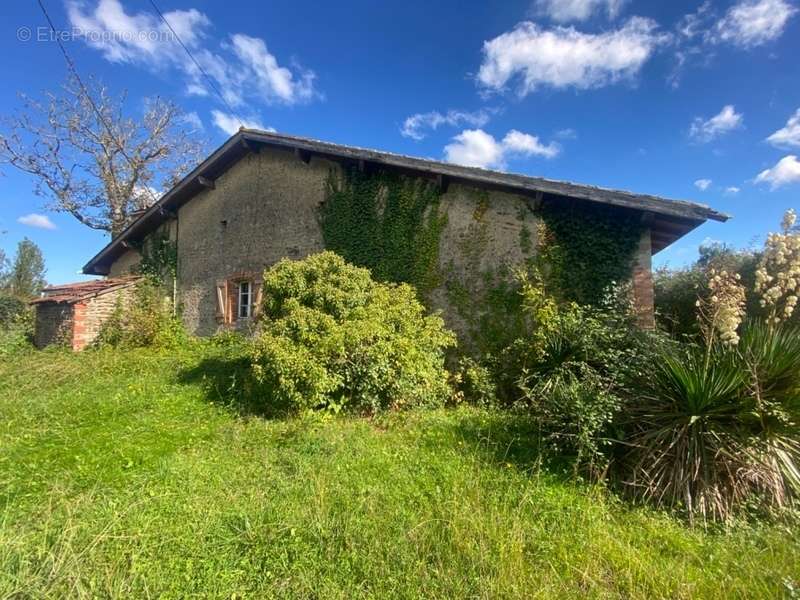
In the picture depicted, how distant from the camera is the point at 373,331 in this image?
6.51m

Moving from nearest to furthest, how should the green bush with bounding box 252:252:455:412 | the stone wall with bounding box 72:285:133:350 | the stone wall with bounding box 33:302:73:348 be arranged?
1. the green bush with bounding box 252:252:455:412
2. the stone wall with bounding box 72:285:133:350
3. the stone wall with bounding box 33:302:73:348

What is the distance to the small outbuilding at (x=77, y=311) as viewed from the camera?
1128 cm

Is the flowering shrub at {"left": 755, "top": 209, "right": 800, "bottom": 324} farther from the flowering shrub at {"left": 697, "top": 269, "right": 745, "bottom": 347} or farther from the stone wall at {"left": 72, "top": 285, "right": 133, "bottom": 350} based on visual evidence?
the stone wall at {"left": 72, "top": 285, "right": 133, "bottom": 350}

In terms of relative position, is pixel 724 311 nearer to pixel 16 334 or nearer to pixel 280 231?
pixel 280 231

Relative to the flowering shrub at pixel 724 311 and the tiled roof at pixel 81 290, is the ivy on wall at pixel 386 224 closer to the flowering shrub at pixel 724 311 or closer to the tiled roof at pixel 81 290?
the flowering shrub at pixel 724 311

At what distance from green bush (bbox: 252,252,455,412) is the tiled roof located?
24.2 feet

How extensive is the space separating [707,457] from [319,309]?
563 cm

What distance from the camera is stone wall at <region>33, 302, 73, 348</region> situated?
11492mm

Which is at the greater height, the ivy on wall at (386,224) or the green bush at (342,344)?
the ivy on wall at (386,224)

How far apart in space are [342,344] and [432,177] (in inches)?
195

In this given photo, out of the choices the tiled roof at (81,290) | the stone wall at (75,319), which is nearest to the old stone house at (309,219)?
the tiled roof at (81,290)

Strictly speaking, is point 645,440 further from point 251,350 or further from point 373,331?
point 251,350

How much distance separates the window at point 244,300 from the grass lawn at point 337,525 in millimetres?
6480

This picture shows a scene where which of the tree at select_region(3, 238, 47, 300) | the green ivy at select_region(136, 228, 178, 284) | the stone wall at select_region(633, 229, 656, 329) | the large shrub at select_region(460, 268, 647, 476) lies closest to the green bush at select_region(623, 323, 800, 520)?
the large shrub at select_region(460, 268, 647, 476)
